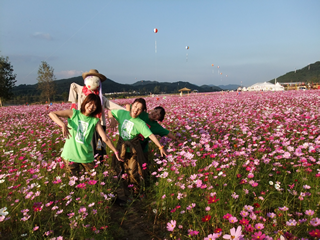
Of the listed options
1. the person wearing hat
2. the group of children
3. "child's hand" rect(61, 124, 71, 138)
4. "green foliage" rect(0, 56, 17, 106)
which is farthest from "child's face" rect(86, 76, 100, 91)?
"green foliage" rect(0, 56, 17, 106)

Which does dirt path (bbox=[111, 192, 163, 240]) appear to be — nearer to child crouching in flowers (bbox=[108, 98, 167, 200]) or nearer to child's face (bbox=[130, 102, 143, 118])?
child crouching in flowers (bbox=[108, 98, 167, 200])

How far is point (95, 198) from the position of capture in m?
2.29

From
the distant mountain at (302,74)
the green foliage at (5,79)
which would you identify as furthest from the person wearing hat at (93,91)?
the distant mountain at (302,74)

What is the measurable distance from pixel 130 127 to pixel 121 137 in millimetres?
244

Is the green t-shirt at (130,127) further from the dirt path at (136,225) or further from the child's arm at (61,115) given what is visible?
the dirt path at (136,225)

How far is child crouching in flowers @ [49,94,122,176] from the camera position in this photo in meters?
2.77

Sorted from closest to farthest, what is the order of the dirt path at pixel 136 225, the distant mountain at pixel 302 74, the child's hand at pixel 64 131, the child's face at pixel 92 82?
the dirt path at pixel 136 225 → the child's hand at pixel 64 131 → the child's face at pixel 92 82 → the distant mountain at pixel 302 74

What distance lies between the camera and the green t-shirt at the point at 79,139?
2779 mm

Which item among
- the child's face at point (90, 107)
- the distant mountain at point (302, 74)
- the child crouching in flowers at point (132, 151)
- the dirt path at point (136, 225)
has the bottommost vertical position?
the dirt path at point (136, 225)

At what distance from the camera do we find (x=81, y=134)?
110 inches

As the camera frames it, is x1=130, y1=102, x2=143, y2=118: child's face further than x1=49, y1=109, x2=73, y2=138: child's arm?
Yes

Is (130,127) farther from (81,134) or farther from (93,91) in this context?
(93,91)

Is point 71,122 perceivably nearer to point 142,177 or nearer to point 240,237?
point 142,177

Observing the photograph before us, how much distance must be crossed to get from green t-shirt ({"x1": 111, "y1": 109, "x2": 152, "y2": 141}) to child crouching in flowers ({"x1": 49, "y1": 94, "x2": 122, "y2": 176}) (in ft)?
1.27
